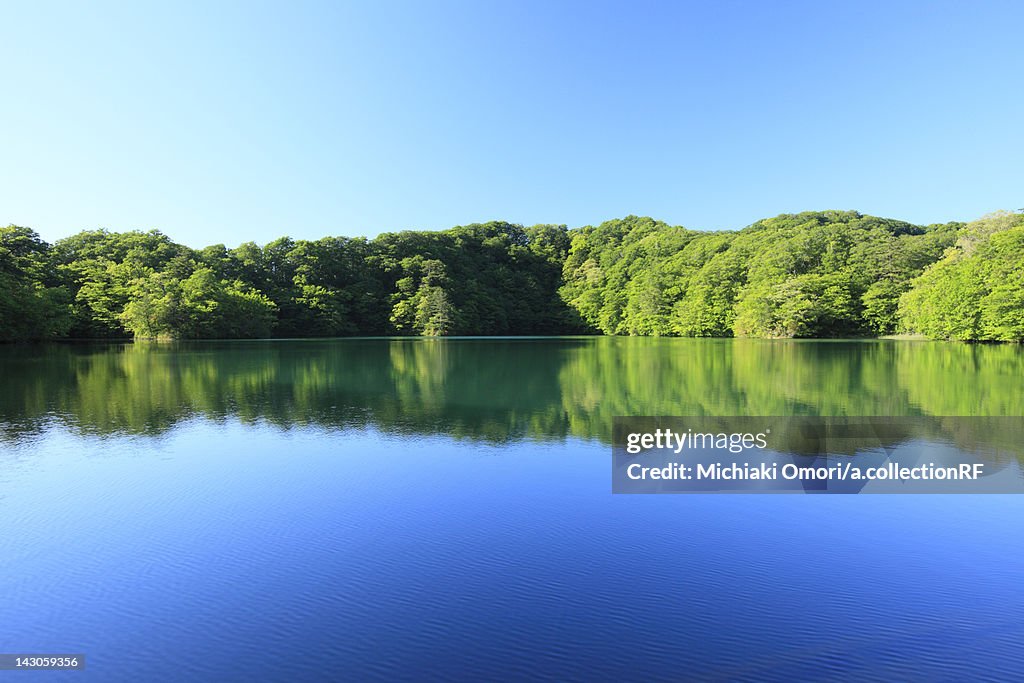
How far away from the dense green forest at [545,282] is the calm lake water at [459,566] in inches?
1283

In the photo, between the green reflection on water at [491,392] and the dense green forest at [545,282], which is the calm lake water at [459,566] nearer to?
the green reflection on water at [491,392]

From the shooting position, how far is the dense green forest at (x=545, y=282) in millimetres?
36394

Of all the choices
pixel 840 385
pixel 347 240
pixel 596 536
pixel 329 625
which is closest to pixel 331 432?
pixel 596 536

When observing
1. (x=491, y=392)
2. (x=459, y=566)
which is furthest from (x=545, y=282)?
(x=459, y=566)

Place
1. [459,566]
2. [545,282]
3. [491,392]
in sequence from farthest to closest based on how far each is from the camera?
[545,282]
[491,392]
[459,566]

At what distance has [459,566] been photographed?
4523mm

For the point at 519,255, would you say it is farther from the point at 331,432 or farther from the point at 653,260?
the point at 331,432

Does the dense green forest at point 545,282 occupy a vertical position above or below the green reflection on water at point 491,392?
above

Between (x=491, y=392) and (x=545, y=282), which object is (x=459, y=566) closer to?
(x=491, y=392)

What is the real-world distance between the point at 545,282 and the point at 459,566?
66.8 m

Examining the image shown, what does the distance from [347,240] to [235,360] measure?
41174 mm

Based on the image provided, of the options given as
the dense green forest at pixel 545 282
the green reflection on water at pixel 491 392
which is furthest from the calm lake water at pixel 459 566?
the dense green forest at pixel 545 282

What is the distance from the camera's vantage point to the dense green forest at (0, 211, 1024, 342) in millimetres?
36394

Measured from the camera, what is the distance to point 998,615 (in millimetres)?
3721
